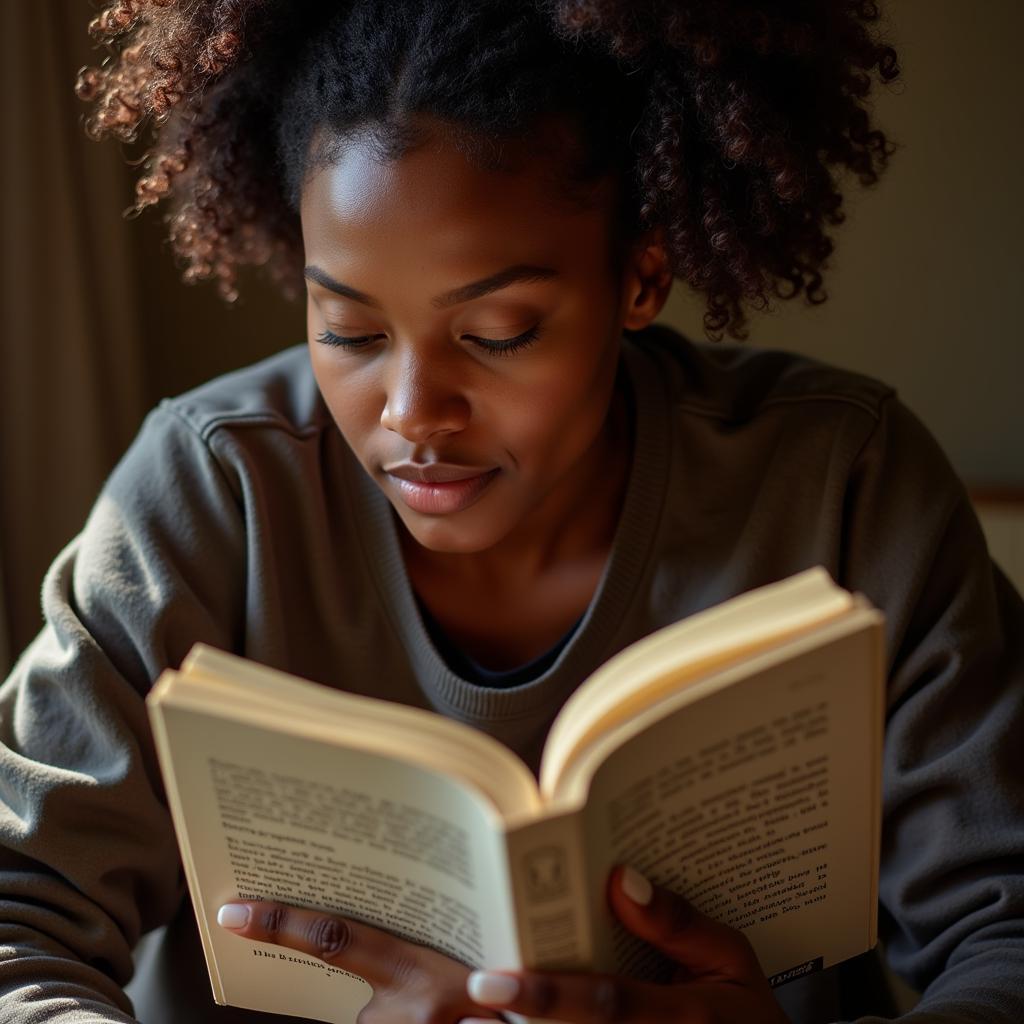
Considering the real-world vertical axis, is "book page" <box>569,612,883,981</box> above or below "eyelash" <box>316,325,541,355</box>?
below

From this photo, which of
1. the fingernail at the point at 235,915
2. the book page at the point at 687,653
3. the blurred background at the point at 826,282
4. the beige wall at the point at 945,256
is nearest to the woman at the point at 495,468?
the fingernail at the point at 235,915

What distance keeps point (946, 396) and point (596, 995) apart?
1.42 m

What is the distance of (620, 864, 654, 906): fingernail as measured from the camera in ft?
2.53

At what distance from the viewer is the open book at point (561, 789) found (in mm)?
707

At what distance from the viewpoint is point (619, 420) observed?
1.36 metres

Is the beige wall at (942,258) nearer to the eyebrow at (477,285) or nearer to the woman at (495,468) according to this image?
the woman at (495,468)

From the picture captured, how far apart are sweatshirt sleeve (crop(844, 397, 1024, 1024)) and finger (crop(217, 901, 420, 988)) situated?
42 cm

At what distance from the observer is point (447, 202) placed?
3.22ft

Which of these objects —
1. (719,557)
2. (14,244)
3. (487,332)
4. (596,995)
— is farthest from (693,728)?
(14,244)

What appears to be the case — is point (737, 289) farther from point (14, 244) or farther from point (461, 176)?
point (14, 244)

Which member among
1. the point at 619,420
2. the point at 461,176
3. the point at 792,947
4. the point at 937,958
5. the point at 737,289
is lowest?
the point at 937,958

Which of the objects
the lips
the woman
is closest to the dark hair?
the woman

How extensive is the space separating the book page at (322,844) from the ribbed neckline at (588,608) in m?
0.33

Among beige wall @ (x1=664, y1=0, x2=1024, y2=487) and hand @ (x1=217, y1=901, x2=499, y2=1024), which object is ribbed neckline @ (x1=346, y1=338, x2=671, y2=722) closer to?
hand @ (x1=217, y1=901, x2=499, y2=1024)
